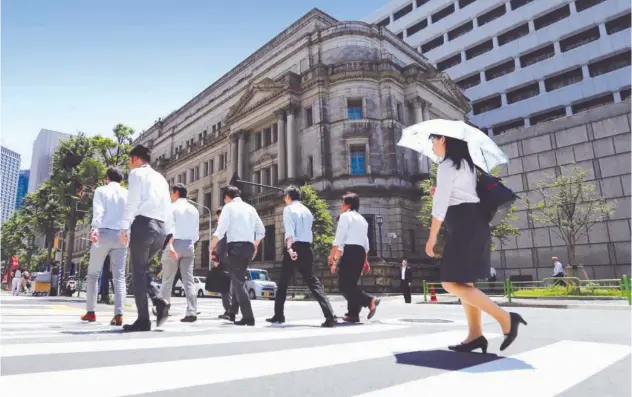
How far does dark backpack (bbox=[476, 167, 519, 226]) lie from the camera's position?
10.0ft

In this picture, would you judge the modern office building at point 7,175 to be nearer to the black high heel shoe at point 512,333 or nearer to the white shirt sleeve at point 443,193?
the white shirt sleeve at point 443,193

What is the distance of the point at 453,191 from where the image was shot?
3107mm

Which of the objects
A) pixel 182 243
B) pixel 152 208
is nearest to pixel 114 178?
pixel 182 243

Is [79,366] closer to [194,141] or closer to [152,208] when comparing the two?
[152,208]

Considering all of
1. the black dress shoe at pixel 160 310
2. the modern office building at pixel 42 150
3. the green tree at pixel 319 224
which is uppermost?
the modern office building at pixel 42 150

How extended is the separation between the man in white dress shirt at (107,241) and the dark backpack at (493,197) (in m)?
4.27

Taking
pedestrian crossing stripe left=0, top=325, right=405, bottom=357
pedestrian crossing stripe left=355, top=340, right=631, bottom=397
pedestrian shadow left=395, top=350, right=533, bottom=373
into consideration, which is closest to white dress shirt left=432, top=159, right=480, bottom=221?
pedestrian shadow left=395, top=350, right=533, bottom=373

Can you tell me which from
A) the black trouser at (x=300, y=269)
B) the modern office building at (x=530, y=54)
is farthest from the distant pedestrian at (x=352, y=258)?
the modern office building at (x=530, y=54)

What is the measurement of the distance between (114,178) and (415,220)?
25.8m

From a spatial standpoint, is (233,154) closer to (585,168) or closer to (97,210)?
(585,168)

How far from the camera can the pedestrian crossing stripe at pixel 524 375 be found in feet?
6.15

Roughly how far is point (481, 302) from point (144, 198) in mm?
3560

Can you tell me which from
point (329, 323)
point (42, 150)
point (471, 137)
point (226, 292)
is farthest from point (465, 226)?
point (42, 150)

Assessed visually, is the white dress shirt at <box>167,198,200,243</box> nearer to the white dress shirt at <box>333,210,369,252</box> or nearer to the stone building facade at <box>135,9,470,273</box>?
the white dress shirt at <box>333,210,369,252</box>
